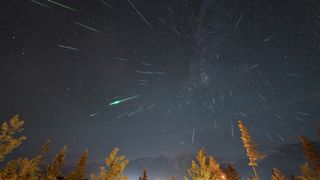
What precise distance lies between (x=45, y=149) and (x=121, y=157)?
106 ft

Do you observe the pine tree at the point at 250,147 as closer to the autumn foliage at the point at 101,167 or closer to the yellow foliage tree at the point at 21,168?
the autumn foliage at the point at 101,167

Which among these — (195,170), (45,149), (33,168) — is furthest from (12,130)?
(45,149)

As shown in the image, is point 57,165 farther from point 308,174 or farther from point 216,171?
point 308,174

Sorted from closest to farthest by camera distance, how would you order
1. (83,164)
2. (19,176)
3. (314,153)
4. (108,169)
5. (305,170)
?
1. (108,169)
2. (19,176)
3. (83,164)
4. (314,153)
5. (305,170)

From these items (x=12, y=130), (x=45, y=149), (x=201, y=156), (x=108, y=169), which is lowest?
(x=108, y=169)

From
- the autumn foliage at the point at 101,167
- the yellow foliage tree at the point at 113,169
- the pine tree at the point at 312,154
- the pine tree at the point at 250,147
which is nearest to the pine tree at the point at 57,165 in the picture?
the autumn foliage at the point at 101,167

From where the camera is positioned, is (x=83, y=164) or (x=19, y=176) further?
(x=83, y=164)

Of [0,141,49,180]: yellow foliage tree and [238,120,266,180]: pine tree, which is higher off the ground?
[238,120,266,180]: pine tree

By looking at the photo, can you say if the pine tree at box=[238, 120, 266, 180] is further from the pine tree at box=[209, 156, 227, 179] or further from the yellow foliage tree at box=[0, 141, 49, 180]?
the yellow foliage tree at box=[0, 141, 49, 180]

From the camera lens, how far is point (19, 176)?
26188mm

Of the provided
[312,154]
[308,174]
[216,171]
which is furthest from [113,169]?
[308,174]

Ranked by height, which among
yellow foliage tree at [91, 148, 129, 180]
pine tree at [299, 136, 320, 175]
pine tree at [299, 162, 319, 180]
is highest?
pine tree at [299, 136, 320, 175]

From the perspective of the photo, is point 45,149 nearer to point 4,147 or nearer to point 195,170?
point 4,147

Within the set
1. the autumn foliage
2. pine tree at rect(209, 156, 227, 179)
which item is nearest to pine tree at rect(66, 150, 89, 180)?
the autumn foliage
